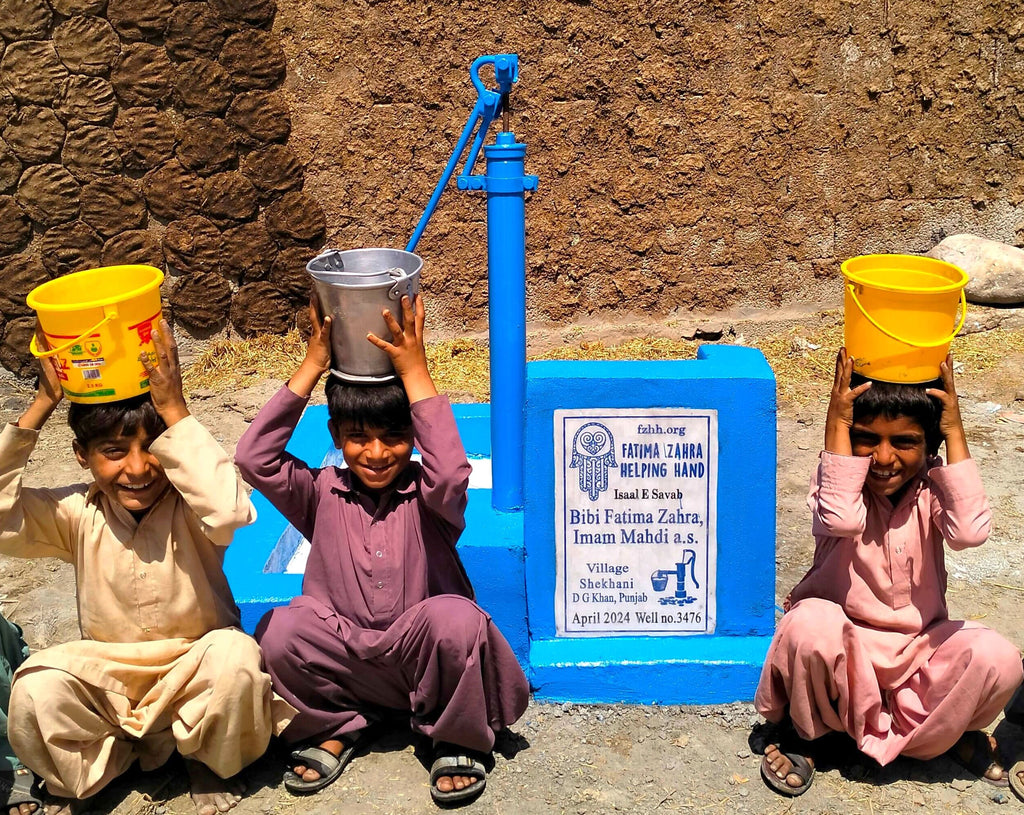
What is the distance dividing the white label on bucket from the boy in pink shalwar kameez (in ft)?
1.30

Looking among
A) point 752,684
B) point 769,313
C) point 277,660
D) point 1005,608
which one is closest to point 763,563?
point 752,684

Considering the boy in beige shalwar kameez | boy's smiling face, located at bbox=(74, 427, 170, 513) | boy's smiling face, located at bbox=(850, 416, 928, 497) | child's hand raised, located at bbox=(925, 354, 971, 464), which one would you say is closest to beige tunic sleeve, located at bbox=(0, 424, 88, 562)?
the boy in beige shalwar kameez

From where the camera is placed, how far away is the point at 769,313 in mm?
6328

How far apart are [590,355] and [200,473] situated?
3.72m

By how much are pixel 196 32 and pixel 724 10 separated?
2.86 meters

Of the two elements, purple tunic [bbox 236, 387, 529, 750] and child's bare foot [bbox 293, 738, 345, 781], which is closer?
purple tunic [bbox 236, 387, 529, 750]

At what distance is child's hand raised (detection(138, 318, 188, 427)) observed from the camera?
2572 millimetres

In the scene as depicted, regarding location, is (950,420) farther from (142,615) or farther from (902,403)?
(142,615)

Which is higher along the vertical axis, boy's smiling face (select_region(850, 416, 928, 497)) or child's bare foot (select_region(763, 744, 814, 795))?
boy's smiling face (select_region(850, 416, 928, 497))

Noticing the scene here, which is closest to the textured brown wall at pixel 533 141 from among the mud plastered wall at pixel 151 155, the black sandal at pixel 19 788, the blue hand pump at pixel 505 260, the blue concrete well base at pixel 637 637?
the mud plastered wall at pixel 151 155

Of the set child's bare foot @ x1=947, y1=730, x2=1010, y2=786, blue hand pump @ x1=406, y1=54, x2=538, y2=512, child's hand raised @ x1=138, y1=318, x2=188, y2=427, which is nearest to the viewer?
child's hand raised @ x1=138, y1=318, x2=188, y2=427

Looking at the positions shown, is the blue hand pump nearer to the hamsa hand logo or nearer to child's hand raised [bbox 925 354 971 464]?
the hamsa hand logo

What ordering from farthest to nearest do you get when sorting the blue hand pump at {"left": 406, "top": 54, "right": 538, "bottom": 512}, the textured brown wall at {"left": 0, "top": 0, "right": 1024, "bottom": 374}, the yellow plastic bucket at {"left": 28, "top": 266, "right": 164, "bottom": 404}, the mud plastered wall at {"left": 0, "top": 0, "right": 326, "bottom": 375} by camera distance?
the textured brown wall at {"left": 0, "top": 0, "right": 1024, "bottom": 374} → the mud plastered wall at {"left": 0, "top": 0, "right": 326, "bottom": 375} → the blue hand pump at {"left": 406, "top": 54, "right": 538, "bottom": 512} → the yellow plastic bucket at {"left": 28, "top": 266, "right": 164, "bottom": 404}

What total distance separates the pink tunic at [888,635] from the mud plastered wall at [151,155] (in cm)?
410
